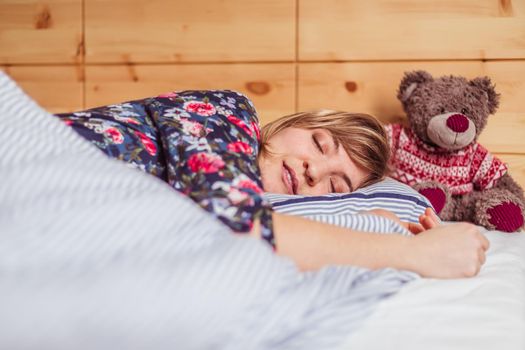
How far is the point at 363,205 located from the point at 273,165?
0.73ft

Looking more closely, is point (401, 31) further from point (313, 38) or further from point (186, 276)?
point (186, 276)

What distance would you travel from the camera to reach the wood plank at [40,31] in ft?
6.41

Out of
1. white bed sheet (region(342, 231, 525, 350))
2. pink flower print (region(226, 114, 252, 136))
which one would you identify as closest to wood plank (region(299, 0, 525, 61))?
pink flower print (region(226, 114, 252, 136))

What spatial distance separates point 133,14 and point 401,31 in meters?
0.86

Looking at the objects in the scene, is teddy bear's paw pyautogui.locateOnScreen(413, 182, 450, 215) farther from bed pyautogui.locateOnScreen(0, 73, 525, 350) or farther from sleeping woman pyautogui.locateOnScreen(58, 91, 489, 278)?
bed pyautogui.locateOnScreen(0, 73, 525, 350)

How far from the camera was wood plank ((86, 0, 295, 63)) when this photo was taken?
180cm

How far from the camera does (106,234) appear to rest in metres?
0.57

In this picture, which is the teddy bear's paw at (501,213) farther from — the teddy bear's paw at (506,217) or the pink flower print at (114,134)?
the pink flower print at (114,134)

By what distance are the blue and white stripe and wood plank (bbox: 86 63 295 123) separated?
1.17m

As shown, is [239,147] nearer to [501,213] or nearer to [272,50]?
[501,213]

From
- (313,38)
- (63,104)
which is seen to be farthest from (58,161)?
(63,104)

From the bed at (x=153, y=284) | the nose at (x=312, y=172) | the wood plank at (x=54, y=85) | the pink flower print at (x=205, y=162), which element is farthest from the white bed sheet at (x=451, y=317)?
the wood plank at (x=54, y=85)

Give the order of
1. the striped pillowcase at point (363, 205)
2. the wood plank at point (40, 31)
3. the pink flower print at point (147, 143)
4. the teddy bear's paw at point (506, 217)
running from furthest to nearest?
the wood plank at point (40, 31) < the teddy bear's paw at point (506, 217) < the pink flower print at point (147, 143) < the striped pillowcase at point (363, 205)

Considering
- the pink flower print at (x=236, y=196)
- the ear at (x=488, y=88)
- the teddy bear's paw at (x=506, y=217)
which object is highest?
the ear at (x=488, y=88)
